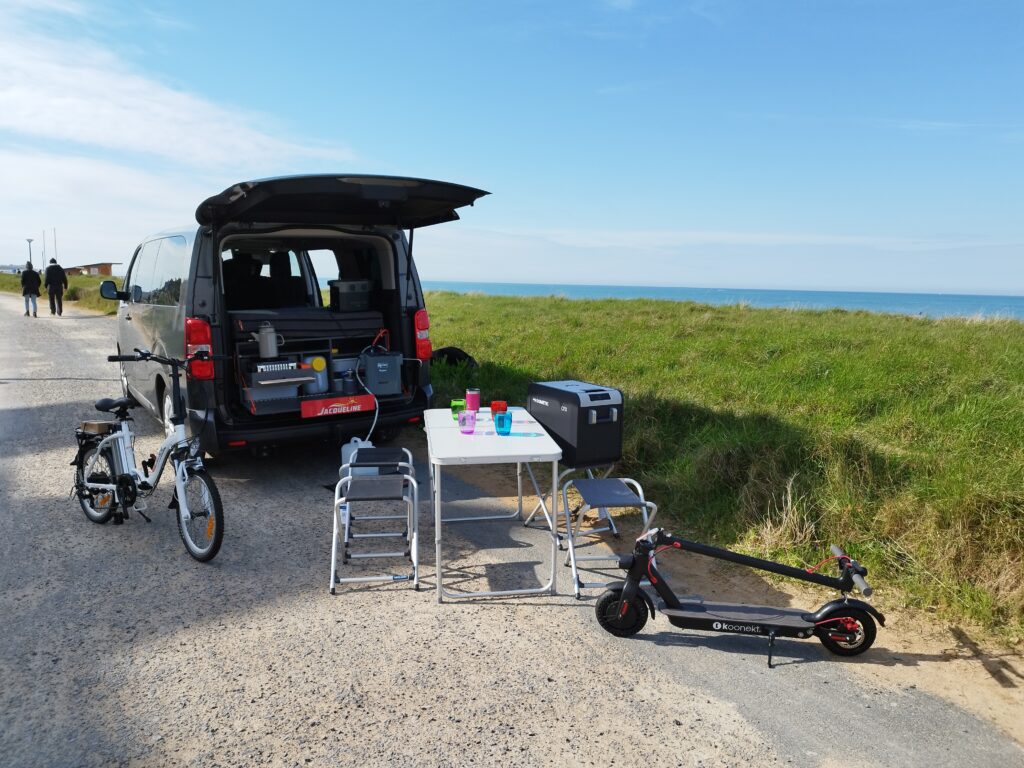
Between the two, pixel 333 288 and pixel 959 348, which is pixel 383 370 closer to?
pixel 333 288

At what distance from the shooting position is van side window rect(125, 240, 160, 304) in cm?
632

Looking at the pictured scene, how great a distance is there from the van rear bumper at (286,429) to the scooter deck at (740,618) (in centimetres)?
302

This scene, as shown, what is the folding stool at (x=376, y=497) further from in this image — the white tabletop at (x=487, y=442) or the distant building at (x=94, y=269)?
the distant building at (x=94, y=269)

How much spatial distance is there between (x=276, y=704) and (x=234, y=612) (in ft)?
2.74

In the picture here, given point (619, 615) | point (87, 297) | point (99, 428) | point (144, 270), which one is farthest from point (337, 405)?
point (87, 297)

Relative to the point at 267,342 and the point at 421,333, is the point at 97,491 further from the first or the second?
the point at 421,333

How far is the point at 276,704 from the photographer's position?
8.70 feet

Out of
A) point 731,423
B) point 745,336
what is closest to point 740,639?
point 731,423

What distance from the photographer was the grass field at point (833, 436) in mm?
3643

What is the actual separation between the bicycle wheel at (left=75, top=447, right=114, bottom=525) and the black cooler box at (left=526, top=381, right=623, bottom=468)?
286 centimetres

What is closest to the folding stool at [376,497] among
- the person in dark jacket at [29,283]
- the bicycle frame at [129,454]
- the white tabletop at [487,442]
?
the white tabletop at [487,442]

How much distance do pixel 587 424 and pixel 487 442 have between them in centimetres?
70

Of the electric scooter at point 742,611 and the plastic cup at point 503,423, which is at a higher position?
the plastic cup at point 503,423

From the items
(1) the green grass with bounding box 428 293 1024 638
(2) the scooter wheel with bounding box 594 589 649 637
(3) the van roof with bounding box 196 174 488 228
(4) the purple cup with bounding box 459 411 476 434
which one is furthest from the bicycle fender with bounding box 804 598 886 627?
(3) the van roof with bounding box 196 174 488 228
